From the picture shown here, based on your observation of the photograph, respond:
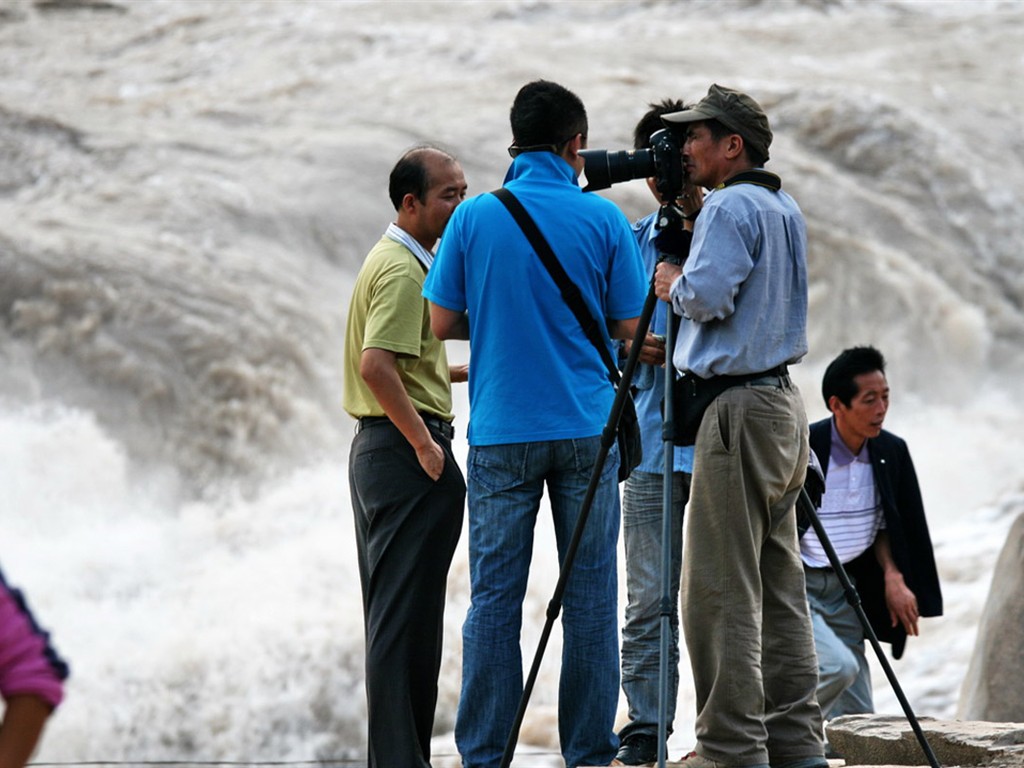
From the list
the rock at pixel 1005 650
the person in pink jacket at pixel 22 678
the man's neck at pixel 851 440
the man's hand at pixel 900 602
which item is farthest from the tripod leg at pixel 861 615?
the person in pink jacket at pixel 22 678

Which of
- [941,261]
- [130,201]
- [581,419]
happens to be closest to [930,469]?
[941,261]

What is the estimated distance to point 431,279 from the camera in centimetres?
391

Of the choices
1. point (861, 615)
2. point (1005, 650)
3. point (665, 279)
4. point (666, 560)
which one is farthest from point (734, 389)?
point (1005, 650)

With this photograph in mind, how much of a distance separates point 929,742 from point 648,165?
2.00m

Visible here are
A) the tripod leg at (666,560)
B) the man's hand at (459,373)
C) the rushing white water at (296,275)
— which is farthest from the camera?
the rushing white water at (296,275)

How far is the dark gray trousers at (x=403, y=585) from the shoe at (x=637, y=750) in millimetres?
584

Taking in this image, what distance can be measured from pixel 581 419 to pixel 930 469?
1082 centimetres

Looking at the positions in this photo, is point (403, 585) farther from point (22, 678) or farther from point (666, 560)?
point (22, 678)

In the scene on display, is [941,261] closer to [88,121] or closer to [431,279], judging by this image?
[88,121]

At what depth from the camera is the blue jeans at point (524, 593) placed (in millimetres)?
3863

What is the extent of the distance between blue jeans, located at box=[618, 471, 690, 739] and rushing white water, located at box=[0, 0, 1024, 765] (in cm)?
437

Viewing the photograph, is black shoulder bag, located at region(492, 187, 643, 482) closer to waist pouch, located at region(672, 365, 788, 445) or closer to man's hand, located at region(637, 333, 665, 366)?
waist pouch, located at region(672, 365, 788, 445)

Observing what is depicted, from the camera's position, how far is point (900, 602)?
5188 millimetres

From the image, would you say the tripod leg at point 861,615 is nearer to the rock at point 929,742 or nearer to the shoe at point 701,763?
the rock at point 929,742
